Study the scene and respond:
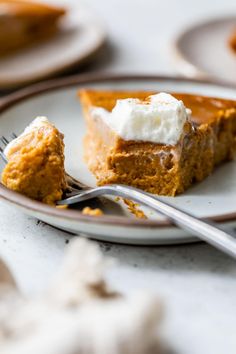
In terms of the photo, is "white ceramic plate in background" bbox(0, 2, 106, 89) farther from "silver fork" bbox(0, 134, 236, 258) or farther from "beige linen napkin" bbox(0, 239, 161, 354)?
"beige linen napkin" bbox(0, 239, 161, 354)

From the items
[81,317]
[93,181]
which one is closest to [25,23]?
[93,181]

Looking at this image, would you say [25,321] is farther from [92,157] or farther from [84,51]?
[84,51]

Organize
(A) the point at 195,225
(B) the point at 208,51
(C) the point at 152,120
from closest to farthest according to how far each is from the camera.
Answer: (A) the point at 195,225, (C) the point at 152,120, (B) the point at 208,51

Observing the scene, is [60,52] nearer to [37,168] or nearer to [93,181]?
[93,181]

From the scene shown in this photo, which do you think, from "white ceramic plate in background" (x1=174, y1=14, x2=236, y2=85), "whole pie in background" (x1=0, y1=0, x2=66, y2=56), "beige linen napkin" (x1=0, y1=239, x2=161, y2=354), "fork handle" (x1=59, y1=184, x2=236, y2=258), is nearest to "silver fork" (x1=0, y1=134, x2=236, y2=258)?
"fork handle" (x1=59, y1=184, x2=236, y2=258)

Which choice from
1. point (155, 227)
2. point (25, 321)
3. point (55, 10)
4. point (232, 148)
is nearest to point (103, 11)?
point (55, 10)
